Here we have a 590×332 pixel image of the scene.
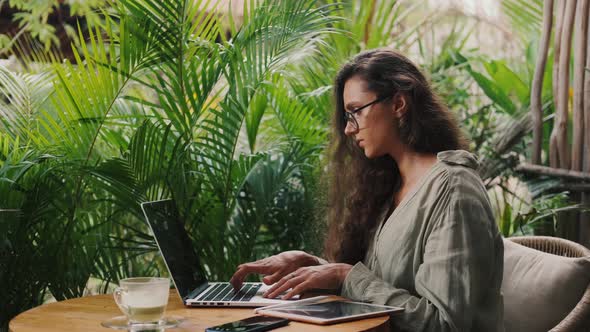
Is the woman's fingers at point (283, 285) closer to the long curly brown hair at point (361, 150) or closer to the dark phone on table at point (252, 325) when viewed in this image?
the dark phone on table at point (252, 325)

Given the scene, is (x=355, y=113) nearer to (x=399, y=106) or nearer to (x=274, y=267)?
A: (x=399, y=106)

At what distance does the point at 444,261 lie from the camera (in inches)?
65.4

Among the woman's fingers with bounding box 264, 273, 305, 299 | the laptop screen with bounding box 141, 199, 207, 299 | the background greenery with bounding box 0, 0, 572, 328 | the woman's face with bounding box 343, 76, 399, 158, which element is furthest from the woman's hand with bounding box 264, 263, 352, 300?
the background greenery with bounding box 0, 0, 572, 328

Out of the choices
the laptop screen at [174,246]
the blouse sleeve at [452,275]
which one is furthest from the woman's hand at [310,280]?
the laptop screen at [174,246]

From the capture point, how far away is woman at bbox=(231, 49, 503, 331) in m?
1.67

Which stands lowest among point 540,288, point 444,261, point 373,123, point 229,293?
point 540,288

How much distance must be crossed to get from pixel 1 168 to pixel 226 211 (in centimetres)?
89

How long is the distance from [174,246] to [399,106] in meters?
0.73

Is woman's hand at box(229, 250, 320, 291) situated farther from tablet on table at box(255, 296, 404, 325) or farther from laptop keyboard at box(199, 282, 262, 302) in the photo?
tablet on table at box(255, 296, 404, 325)

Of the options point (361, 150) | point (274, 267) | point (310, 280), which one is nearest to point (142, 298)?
point (310, 280)

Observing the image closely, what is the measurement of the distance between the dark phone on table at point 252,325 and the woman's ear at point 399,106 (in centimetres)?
77

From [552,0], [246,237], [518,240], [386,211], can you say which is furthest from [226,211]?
[552,0]

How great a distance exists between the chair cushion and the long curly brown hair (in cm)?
43

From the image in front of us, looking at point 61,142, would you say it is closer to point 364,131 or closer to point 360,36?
point 364,131
